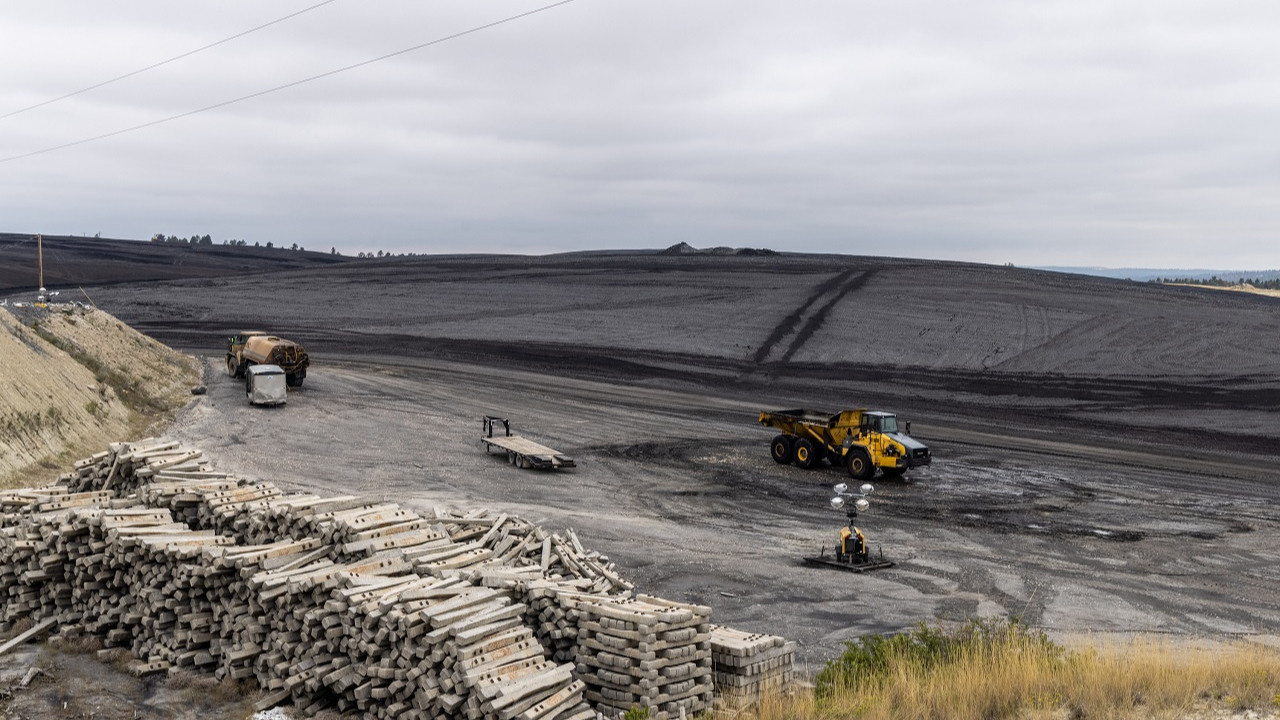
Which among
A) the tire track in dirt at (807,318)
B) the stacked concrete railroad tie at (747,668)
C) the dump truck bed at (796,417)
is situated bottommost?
the stacked concrete railroad tie at (747,668)

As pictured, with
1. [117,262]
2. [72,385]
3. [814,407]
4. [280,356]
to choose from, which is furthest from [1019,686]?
[117,262]

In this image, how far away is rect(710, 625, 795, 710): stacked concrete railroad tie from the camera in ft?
43.7

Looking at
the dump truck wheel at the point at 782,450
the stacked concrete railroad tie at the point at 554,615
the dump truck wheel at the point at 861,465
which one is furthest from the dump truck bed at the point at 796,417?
the stacked concrete railroad tie at the point at 554,615

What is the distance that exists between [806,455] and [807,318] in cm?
3429

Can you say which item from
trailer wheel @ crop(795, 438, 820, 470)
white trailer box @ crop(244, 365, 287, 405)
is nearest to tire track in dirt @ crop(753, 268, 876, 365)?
trailer wheel @ crop(795, 438, 820, 470)

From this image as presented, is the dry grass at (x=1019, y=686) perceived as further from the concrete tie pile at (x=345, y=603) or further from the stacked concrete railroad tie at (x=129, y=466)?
the stacked concrete railroad tie at (x=129, y=466)

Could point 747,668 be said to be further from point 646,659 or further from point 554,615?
point 554,615

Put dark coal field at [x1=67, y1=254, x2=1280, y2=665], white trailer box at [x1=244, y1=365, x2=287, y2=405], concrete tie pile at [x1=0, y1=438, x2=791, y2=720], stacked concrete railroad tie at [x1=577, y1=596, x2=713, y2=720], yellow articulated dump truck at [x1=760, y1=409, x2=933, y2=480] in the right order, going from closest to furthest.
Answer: concrete tie pile at [x1=0, y1=438, x2=791, y2=720]
stacked concrete railroad tie at [x1=577, y1=596, x2=713, y2=720]
dark coal field at [x1=67, y1=254, x2=1280, y2=665]
yellow articulated dump truck at [x1=760, y1=409, x2=933, y2=480]
white trailer box at [x1=244, y1=365, x2=287, y2=405]

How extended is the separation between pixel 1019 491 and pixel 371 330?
4832cm

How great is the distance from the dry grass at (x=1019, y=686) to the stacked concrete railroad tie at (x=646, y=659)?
35.1 inches

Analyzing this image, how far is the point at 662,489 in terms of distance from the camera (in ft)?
97.2

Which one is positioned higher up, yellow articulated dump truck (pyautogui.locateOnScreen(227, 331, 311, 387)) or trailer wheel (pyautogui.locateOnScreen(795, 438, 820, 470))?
yellow articulated dump truck (pyautogui.locateOnScreen(227, 331, 311, 387))

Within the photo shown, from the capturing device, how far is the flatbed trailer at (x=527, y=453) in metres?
31.7

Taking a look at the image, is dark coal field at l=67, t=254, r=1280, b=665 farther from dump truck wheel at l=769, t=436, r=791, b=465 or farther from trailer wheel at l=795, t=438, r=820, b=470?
trailer wheel at l=795, t=438, r=820, b=470
